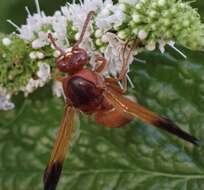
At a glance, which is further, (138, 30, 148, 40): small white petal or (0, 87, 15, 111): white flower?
(0, 87, 15, 111): white flower

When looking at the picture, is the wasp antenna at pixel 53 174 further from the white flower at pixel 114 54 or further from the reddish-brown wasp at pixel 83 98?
the white flower at pixel 114 54

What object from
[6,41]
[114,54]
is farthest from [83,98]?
[6,41]

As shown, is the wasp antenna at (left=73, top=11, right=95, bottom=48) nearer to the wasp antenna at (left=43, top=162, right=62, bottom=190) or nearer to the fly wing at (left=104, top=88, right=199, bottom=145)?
the fly wing at (left=104, top=88, right=199, bottom=145)

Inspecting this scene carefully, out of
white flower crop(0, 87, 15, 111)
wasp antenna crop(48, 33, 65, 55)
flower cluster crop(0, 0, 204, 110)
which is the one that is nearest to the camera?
flower cluster crop(0, 0, 204, 110)

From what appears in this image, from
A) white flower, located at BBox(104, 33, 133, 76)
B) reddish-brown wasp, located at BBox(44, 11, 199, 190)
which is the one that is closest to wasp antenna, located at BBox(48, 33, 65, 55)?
reddish-brown wasp, located at BBox(44, 11, 199, 190)

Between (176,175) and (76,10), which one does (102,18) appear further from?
Result: (176,175)

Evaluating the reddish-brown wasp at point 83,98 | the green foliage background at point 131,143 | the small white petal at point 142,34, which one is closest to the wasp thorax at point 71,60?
the reddish-brown wasp at point 83,98

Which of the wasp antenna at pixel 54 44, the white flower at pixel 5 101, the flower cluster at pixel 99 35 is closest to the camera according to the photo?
the flower cluster at pixel 99 35
